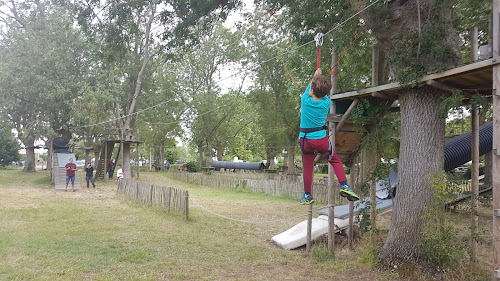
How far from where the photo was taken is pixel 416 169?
5852mm

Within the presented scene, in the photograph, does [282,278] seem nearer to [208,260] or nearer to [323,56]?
[208,260]

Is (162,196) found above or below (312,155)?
below

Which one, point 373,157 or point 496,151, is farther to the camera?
point 373,157

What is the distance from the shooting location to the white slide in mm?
7969

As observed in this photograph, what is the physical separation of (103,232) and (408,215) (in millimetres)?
7038

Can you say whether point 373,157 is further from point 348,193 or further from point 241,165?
point 241,165

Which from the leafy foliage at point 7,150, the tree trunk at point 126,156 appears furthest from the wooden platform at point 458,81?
the leafy foliage at point 7,150

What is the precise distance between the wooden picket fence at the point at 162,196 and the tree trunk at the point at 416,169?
6593 millimetres

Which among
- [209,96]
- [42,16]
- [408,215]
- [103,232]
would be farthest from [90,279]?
[42,16]

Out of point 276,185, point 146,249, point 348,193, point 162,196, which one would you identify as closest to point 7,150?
point 276,185

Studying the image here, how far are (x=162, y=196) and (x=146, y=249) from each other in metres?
5.00

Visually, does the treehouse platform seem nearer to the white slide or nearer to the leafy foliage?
the white slide

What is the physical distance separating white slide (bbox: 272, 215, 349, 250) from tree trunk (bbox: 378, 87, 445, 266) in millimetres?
2185

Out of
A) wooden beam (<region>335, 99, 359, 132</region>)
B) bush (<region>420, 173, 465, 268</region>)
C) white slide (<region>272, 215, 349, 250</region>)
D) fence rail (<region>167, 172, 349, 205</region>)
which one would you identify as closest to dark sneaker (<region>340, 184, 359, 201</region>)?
bush (<region>420, 173, 465, 268</region>)
